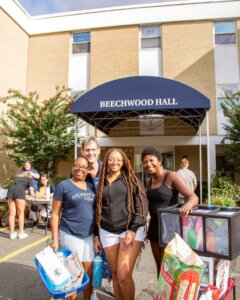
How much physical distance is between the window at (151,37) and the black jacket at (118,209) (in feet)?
38.6

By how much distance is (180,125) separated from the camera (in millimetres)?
11695

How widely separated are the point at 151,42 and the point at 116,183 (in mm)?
11848

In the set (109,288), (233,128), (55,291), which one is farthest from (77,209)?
(233,128)

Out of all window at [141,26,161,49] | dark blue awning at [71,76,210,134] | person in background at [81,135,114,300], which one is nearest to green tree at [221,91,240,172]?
dark blue awning at [71,76,210,134]

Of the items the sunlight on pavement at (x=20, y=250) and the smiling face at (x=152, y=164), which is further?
the sunlight on pavement at (x=20, y=250)

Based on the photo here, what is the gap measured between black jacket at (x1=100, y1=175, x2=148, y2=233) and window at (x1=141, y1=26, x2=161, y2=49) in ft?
38.6

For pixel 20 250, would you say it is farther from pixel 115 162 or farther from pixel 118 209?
pixel 115 162

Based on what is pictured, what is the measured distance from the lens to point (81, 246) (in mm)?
2846

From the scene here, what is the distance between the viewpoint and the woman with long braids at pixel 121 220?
264 centimetres

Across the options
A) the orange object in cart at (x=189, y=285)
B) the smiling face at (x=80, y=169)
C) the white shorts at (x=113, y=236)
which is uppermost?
the smiling face at (x=80, y=169)

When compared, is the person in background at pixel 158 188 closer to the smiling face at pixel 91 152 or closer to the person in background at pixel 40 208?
the smiling face at pixel 91 152

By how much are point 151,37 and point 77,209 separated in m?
12.1

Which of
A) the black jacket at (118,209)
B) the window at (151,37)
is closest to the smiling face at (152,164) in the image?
the black jacket at (118,209)

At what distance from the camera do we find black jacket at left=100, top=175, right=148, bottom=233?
2.66 meters
